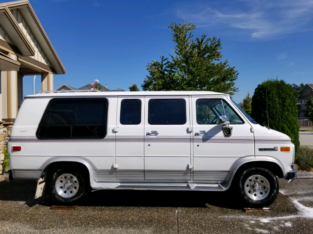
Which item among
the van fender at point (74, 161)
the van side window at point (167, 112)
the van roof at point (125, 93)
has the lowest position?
the van fender at point (74, 161)

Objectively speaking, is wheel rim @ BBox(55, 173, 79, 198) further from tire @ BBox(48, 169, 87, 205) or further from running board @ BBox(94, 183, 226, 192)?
running board @ BBox(94, 183, 226, 192)

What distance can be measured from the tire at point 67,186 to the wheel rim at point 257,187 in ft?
10.4

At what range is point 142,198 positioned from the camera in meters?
5.96

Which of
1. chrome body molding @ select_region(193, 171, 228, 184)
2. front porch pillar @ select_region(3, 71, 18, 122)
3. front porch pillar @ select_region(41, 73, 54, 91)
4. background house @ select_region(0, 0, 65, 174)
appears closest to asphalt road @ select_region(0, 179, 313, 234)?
chrome body molding @ select_region(193, 171, 228, 184)

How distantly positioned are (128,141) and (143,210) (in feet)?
4.37

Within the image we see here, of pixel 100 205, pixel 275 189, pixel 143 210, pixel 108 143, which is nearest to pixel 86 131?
pixel 108 143

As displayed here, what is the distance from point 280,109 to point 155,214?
5151mm

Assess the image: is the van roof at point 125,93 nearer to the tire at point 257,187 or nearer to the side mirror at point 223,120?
the side mirror at point 223,120

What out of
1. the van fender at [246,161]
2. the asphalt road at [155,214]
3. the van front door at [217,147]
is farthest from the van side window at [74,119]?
the van fender at [246,161]

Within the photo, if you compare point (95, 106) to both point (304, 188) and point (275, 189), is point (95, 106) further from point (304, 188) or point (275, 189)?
point (304, 188)

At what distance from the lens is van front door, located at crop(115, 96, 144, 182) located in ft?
17.0

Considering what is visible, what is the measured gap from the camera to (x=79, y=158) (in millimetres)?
5230

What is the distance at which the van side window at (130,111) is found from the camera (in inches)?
209

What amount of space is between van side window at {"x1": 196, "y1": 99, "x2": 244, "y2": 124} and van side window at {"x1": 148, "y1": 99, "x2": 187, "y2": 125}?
0.31 meters
